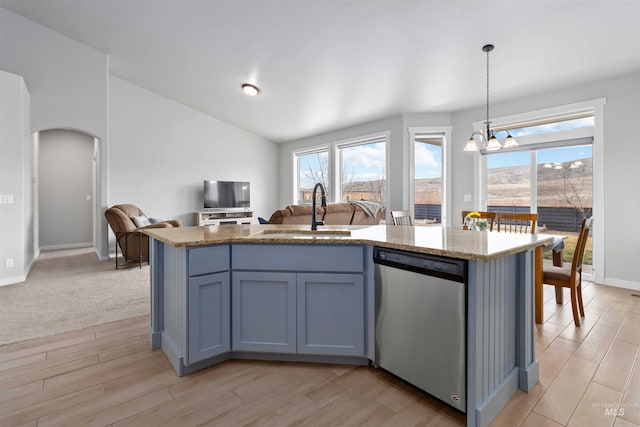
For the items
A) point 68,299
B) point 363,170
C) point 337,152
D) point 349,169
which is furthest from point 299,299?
point 337,152

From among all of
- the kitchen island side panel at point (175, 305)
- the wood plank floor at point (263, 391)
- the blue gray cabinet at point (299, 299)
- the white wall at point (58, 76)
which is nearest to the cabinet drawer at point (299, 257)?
the blue gray cabinet at point (299, 299)

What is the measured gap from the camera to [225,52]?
4.62 m

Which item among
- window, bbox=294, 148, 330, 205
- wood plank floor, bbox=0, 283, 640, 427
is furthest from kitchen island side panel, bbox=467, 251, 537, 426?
window, bbox=294, 148, 330, 205

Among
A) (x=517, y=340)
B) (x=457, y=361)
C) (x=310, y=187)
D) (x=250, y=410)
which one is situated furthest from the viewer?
(x=310, y=187)

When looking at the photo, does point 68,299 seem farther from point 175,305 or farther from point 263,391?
point 263,391

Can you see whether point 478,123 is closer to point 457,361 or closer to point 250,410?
point 457,361

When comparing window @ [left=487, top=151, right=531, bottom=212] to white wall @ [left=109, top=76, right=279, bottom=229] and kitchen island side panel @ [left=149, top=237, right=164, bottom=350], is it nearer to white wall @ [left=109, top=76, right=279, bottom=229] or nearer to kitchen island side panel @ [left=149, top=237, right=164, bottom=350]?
kitchen island side panel @ [left=149, top=237, right=164, bottom=350]

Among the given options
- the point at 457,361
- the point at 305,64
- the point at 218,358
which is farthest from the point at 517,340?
the point at 305,64

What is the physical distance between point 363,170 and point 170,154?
4395mm

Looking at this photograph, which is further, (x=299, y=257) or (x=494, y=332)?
(x=299, y=257)

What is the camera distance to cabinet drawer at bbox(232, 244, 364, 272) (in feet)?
6.43

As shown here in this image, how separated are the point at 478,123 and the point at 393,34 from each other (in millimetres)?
2476

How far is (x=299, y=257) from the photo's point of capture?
2000 millimetres

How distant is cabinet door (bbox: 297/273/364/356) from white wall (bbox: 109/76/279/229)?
595 cm
